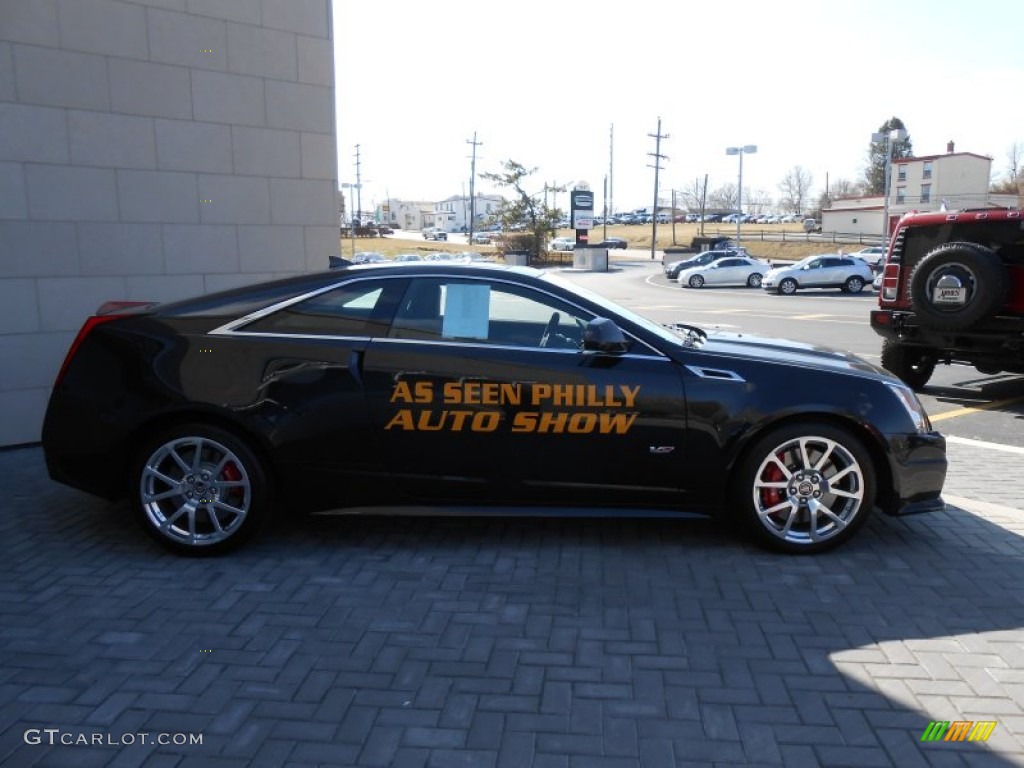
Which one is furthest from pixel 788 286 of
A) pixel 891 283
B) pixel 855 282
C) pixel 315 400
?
pixel 315 400

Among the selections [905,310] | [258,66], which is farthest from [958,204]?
[258,66]

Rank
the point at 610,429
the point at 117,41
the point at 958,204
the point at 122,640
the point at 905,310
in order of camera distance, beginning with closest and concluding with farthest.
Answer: the point at 122,640, the point at 610,429, the point at 117,41, the point at 905,310, the point at 958,204

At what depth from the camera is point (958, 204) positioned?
6731cm

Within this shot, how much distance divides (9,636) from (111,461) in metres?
1.08

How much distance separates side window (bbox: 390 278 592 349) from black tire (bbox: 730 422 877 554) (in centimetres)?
113

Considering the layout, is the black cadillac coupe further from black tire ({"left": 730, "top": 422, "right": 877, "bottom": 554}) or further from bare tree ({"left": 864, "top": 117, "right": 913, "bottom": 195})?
bare tree ({"left": 864, "top": 117, "right": 913, "bottom": 195})

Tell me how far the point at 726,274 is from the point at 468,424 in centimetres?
3623

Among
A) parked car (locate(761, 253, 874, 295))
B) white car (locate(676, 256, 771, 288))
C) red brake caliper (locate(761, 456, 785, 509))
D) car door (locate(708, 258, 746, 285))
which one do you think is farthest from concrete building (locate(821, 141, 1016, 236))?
→ red brake caliper (locate(761, 456, 785, 509))

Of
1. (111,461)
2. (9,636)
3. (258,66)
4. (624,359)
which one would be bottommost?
(9,636)

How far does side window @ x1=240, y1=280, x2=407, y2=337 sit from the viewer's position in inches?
172

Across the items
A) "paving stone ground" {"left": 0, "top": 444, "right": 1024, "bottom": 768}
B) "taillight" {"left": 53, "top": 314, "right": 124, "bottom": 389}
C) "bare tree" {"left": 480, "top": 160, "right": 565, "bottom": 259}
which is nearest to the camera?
"paving stone ground" {"left": 0, "top": 444, "right": 1024, "bottom": 768}

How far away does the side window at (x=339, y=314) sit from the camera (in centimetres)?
436

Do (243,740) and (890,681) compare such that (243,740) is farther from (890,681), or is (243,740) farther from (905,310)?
(905,310)

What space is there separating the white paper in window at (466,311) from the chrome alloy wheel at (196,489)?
50.8 inches
